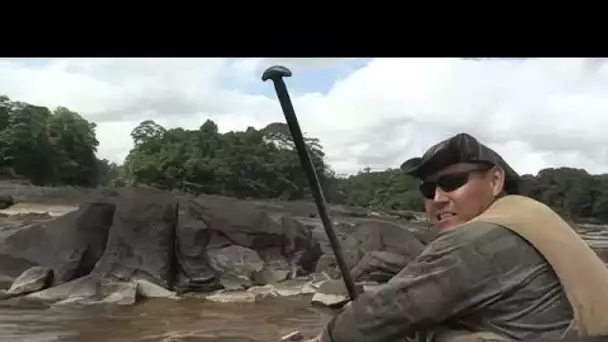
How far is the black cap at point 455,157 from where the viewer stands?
6.88ft

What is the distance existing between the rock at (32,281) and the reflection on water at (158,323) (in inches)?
1.9

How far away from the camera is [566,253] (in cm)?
199

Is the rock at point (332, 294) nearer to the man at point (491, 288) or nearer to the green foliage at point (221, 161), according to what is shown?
the man at point (491, 288)

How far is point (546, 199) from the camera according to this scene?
208cm

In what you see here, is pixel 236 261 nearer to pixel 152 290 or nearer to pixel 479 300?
pixel 152 290

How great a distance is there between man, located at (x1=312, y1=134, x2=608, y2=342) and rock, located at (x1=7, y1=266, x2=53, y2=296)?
70 centimetres

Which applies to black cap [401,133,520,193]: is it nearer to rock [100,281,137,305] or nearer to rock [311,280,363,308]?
rock [311,280,363,308]

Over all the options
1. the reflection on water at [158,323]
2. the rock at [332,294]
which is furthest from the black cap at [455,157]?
the reflection on water at [158,323]

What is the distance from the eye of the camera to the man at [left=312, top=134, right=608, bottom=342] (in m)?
1.95

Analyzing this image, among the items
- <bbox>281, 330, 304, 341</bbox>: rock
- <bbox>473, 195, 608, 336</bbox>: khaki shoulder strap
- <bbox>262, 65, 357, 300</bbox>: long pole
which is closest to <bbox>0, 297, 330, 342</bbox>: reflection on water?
<bbox>281, 330, 304, 341</bbox>: rock
